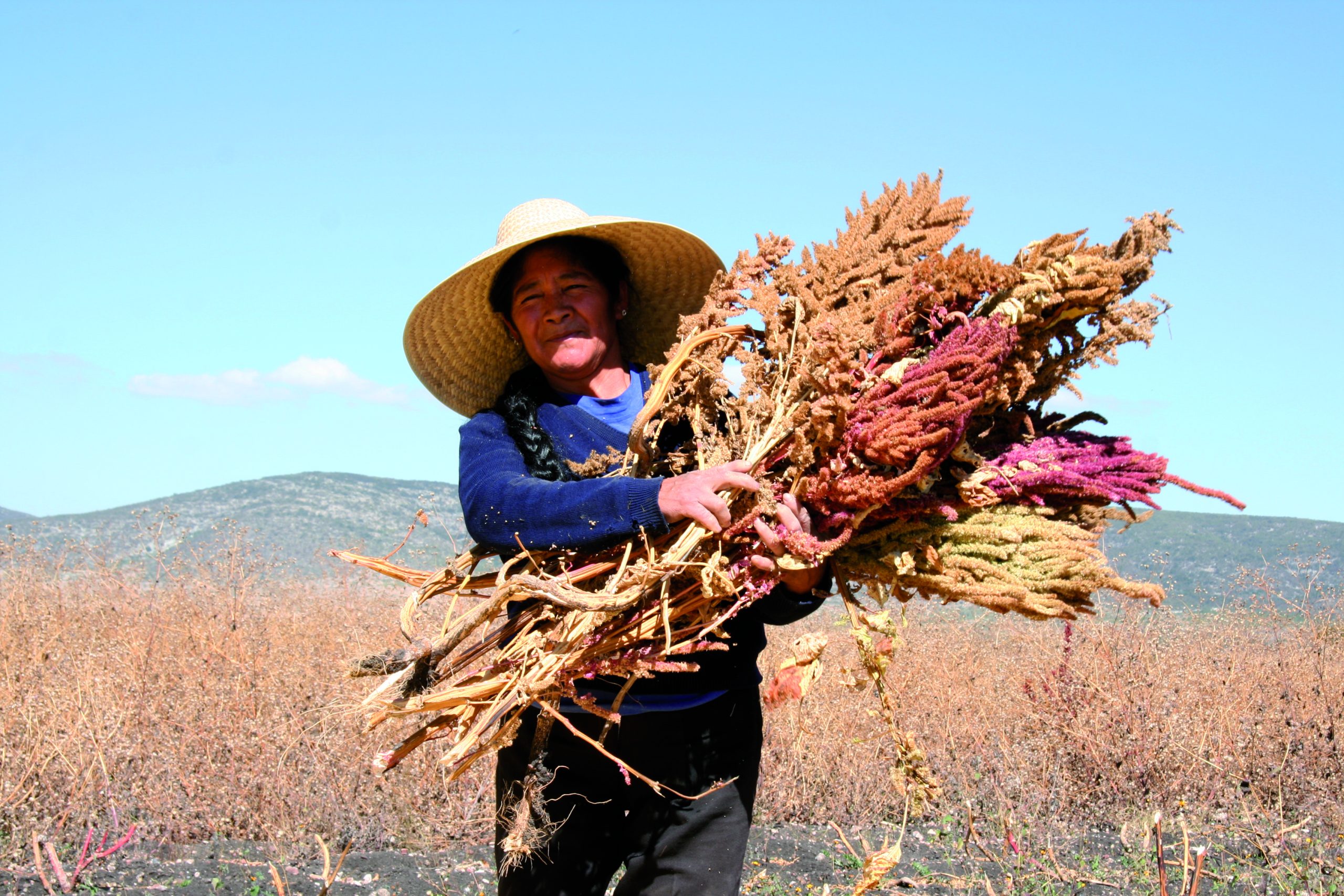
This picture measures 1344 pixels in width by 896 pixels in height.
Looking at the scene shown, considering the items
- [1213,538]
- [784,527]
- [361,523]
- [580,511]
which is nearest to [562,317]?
[580,511]

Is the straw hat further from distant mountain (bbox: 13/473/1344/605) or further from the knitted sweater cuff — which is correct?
distant mountain (bbox: 13/473/1344/605)

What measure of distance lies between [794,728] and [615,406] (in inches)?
128

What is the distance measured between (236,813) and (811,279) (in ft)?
11.2

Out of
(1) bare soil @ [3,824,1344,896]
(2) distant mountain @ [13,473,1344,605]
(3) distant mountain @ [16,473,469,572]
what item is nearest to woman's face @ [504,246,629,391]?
(1) bare soil @ [3,824,1344,896]

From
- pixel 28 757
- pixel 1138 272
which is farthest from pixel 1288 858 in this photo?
pixel 28 757

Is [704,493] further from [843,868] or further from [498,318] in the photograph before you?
[843,868]

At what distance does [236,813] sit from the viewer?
3908 mm

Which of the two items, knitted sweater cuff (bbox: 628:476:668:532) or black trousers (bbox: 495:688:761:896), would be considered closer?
knitted sweater cuff (bbox: 628:476:668:532)

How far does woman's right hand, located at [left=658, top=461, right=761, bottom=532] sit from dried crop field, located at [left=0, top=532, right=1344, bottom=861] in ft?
6.88

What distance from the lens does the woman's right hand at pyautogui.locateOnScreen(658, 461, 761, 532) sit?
4.95ft

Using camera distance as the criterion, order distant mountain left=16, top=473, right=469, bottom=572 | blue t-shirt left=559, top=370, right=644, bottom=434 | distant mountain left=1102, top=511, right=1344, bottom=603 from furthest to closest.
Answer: distant mountain left=16, top=473, right=469, bottom=572
distant mountain left=1102, top=511, right=1344, bottom=603
blue t-shirt left=559, top=370, right=644, bottom=434

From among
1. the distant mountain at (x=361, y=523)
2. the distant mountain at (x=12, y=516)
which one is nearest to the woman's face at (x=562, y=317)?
the distant mountain at (x=361, y=523)

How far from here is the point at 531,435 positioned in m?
1.86

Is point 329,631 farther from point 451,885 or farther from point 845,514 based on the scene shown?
point 845,514
